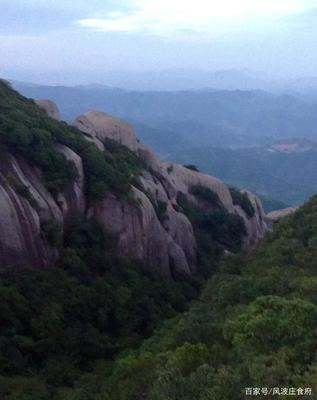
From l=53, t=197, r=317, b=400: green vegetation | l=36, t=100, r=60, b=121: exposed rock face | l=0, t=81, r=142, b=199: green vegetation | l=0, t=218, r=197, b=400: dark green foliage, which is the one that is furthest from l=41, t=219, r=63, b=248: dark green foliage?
l=36, t=100, r=60, b=121: exposed rock face

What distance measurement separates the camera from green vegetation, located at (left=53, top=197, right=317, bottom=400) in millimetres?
8586

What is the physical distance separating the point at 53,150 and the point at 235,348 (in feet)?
48.1

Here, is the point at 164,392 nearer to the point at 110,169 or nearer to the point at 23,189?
the point at 23,189

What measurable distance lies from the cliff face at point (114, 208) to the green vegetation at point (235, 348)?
539 cm

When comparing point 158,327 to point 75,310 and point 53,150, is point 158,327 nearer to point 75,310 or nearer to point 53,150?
point 75,310

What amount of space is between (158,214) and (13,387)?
1342 centimetres

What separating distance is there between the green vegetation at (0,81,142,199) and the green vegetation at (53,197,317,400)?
27.8 feet

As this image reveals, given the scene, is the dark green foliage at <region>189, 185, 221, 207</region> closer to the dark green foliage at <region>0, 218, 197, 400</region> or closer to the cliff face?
the cliff face

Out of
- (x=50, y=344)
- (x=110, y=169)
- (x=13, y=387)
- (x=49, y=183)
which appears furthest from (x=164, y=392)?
(x=110, y=169)

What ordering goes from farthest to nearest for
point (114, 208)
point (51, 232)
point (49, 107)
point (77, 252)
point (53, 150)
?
point (49, 107), point (114, 208), point (53, 150), point (77, 252), point (51, 232)

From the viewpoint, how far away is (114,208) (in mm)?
23859

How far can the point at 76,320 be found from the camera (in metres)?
18.8

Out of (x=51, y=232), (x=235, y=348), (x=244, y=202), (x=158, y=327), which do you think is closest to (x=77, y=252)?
(x=51, y=232)

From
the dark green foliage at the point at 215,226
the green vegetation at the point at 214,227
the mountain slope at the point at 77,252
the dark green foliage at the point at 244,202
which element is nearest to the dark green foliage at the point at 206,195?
the green vegetation at the point at 214,227
